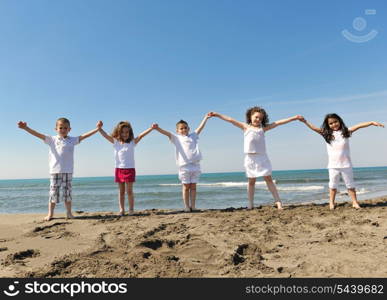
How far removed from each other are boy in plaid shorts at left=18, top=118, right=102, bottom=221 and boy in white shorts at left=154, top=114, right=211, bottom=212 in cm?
189

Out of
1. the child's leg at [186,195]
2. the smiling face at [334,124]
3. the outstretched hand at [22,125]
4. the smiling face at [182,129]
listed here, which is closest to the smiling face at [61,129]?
the outstretched hand at [22,125]

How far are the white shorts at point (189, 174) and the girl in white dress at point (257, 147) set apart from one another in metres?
1.11

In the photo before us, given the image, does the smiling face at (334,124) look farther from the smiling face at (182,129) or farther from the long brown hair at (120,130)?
the long brown hair at (120,130)

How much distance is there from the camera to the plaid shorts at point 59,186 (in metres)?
5.72

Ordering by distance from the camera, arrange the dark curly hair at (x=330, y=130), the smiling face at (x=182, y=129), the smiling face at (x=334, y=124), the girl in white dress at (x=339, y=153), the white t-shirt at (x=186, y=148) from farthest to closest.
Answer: the smiling face at (x=182, y=129) → the white t-shirt at (x=186, y=148) → the smiling face at (x=334, y=124) → the dark curly hair at (x=330, y=130) → the girl in white dress at (x=339, y=153)

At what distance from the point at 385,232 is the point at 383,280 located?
1.66m

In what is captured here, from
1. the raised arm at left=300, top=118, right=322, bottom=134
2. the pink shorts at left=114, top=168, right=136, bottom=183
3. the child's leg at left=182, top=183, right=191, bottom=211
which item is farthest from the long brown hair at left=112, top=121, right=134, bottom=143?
the raised arm at left=300, top=118, right=322, bottom=134

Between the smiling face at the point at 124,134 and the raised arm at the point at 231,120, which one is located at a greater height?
the raised arm at the point at 231,120

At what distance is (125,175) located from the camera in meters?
6.13

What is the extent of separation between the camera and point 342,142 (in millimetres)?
5895

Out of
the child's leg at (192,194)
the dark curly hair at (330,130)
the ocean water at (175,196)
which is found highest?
the dark curly hair at (330,130)

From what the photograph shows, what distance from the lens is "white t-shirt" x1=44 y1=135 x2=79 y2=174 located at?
581 cm

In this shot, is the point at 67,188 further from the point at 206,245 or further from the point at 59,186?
the point at 206,245

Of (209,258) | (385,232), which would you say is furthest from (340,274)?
(385,232)
